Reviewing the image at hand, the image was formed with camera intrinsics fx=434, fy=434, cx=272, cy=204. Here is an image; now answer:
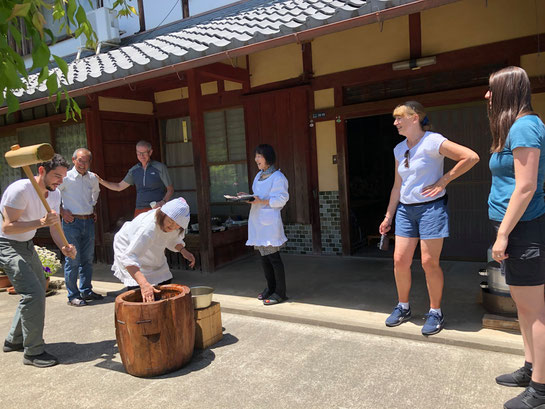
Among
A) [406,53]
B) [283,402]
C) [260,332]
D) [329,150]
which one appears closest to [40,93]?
[329,150]

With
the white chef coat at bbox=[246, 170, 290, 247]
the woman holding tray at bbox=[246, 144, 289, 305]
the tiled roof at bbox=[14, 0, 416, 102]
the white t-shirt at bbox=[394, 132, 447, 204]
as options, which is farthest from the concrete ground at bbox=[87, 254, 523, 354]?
the tiled roof at bbox=[14, 0, 416, 102]

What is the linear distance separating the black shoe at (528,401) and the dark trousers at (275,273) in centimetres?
249

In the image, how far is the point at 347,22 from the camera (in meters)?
3.82

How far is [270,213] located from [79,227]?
245 cm

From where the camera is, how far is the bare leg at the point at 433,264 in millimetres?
3539

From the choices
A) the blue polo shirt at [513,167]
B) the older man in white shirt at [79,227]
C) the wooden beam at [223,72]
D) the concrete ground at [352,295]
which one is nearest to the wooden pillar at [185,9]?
the wooden beam at [223,72]

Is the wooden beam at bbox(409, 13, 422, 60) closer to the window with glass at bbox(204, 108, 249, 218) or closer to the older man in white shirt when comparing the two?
the window with glass at bbox(204, 108, 249, 218)

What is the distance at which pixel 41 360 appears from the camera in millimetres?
3568

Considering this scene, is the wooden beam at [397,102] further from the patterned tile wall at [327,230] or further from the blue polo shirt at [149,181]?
the blue polo shirt at [149,181]

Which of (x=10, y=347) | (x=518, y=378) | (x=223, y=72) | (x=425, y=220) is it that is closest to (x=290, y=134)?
(x=223, y=72)

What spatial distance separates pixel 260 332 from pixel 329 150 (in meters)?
3.33

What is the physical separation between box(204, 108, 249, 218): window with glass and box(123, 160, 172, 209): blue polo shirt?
1.81 meters

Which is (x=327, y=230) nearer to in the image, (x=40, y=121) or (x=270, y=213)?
(x=270, y=213)

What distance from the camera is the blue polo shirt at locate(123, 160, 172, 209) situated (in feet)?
19.2
